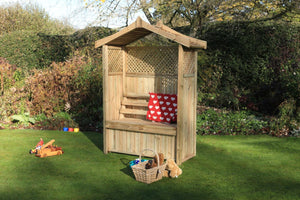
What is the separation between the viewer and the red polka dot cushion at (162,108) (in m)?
5.92

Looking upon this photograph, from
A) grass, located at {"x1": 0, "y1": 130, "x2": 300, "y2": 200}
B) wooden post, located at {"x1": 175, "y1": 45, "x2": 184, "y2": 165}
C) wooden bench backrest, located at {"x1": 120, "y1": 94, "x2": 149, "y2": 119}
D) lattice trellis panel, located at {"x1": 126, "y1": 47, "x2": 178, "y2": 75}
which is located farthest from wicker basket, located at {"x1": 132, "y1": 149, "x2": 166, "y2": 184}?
lattice trellis panel, located at {"x1": 126, "y1": 47, "x2": 178, "y2": 75}

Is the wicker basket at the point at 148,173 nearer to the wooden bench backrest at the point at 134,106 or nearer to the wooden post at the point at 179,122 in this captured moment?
the wooden post at the point at 179,122

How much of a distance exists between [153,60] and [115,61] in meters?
0.72

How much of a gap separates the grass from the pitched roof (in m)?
1.94

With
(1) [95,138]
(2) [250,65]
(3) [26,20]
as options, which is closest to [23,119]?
(1) [95,138]

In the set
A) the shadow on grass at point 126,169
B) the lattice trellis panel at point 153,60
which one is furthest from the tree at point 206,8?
the shadow on grass at point 126,169

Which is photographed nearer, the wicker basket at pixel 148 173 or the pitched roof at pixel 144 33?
the wicker basket at pixel 148 173

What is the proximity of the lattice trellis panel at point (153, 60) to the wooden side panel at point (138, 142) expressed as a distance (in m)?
1.29

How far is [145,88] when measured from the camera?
A: 6.46 metres

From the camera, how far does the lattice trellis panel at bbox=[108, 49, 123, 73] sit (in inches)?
241

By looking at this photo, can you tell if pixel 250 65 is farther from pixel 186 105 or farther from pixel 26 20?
pixel 26 20

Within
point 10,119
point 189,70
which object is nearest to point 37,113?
point 10,119

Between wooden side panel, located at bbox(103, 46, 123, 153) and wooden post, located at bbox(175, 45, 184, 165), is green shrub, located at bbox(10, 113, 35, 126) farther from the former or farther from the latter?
wooden post, located at bbox(175, 45, 184, 165)

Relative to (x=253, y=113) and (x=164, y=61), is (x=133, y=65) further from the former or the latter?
(x=253, y=113)
